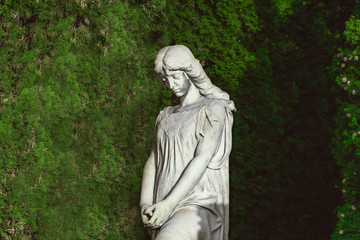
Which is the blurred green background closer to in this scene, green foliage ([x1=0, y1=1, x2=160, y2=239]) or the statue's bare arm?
green foliage ([x1=0, y1=1, x2=160, y2=239])

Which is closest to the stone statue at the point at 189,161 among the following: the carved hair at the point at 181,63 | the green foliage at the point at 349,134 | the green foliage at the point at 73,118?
the carved hair at the point at 181,63

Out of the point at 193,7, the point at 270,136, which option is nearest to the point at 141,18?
the point at 193,7

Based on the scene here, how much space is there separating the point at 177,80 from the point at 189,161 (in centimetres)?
54

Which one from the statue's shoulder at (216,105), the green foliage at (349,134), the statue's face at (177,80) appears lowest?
the green foliage at (349,134)

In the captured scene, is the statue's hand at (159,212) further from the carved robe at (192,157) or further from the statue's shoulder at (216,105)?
the statue's shoulder at (216,105)

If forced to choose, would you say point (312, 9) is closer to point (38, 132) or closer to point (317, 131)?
point (317, 131)

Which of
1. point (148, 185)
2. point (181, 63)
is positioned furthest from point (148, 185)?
point (181, 63)

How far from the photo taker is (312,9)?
8.39m

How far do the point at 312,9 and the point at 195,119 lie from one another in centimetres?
458

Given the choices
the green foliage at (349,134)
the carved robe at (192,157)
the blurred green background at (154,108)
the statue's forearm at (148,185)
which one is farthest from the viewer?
the green foliage at (349,134)

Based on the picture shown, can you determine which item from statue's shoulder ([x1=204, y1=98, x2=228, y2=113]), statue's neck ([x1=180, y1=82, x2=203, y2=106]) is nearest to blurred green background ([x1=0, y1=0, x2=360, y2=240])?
statue's neck ([x1=180, y1=82, x2=203, y2=106])

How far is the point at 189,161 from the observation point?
423 centimetres

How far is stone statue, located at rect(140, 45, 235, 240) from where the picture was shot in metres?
4.04

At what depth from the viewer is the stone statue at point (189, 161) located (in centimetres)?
404
